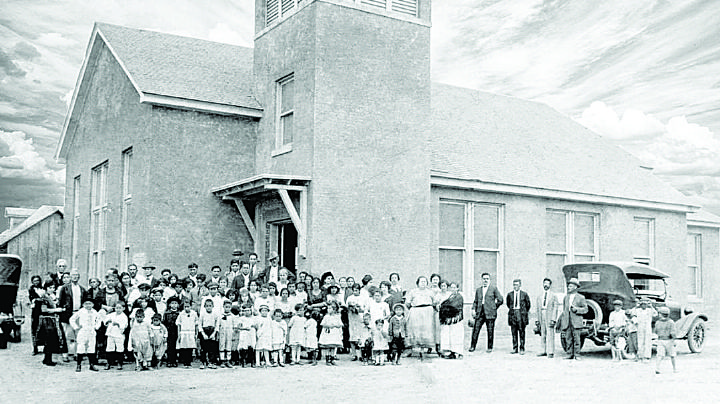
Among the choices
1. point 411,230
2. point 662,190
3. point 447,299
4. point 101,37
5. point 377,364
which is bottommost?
point 377,364

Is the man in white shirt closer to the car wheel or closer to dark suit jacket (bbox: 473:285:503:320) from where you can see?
dark suit jacket (bbox: 473:285:503:320)

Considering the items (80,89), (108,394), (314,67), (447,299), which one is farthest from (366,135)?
(80,89)

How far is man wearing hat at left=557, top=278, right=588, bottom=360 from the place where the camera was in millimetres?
15262

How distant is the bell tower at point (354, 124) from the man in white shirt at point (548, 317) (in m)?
3.56

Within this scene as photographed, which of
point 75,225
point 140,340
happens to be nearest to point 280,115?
point 140,340

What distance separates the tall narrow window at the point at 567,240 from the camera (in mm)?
22297

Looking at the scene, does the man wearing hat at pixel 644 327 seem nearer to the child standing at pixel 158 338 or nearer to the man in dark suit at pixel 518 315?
the man in dark suit at pixel 518 315

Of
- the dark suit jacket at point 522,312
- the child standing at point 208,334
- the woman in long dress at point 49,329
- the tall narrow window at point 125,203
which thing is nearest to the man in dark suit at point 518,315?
the dark suit jacket at point 522,312

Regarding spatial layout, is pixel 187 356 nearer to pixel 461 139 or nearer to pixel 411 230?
pixel 411 230

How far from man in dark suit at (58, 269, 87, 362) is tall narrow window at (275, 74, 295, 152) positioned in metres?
6.09

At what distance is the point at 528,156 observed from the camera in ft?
76.8

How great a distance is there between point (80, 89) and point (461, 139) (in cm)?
1186

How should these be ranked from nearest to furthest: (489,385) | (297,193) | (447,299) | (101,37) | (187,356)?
(489,385) → (187,356) → (447,299) → (297,193) → (101,37)

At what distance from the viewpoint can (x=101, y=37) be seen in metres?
22.2
